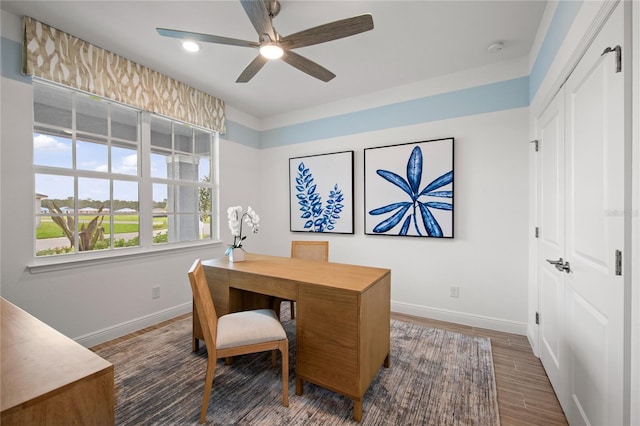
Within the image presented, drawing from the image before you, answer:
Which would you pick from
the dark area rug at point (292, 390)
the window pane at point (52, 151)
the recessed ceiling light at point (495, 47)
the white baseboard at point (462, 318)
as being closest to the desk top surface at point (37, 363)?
the dark area rug at point (292, 390)

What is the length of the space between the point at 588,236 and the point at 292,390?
1.96 m

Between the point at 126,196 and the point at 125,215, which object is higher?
the point at 126,196

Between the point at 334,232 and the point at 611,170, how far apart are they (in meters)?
2.81

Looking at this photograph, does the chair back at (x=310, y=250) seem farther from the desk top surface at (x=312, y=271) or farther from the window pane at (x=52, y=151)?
the window pane at (x=52, y=151)

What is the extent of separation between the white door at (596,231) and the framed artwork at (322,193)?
89.3 inches

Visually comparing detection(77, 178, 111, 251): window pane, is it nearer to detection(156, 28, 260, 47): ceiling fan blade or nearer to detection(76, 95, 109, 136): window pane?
detection(76, 95, 109, 136): window pane

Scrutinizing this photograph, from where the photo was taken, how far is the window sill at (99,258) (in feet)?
7.23

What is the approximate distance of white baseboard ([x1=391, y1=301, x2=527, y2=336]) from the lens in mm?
2713

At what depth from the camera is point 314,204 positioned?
3.88 metres

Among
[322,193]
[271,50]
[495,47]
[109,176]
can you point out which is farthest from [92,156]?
[495,47]

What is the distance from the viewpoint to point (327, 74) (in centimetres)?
213

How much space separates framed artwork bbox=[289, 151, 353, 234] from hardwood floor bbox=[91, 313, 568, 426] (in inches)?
70.6

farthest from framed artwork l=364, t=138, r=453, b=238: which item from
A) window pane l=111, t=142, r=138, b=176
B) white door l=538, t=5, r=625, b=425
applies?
window pane l=111, t=142, r=138, b=176

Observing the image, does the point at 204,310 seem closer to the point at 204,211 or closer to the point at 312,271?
the point at 312,271
